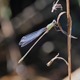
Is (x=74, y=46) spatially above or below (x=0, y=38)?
below

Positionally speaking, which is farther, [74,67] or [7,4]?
[74,67]

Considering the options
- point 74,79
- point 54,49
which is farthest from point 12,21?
point 74,79

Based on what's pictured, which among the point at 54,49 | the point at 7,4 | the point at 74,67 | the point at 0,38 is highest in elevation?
the point at 7,4

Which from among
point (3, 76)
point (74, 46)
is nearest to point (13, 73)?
point (3, 76)

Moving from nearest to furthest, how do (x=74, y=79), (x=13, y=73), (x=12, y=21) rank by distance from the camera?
1. (x=74, y=79)
2. (x=12, y=21)
3. (x=13, y=73)

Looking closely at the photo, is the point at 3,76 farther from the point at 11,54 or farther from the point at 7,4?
the point at 7,4

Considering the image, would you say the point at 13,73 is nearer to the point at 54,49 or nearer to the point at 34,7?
the point at 54,49

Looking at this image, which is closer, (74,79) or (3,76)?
(74,79)

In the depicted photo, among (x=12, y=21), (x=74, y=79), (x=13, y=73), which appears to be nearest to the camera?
(x=74, y=79)

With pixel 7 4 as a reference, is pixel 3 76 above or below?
below
